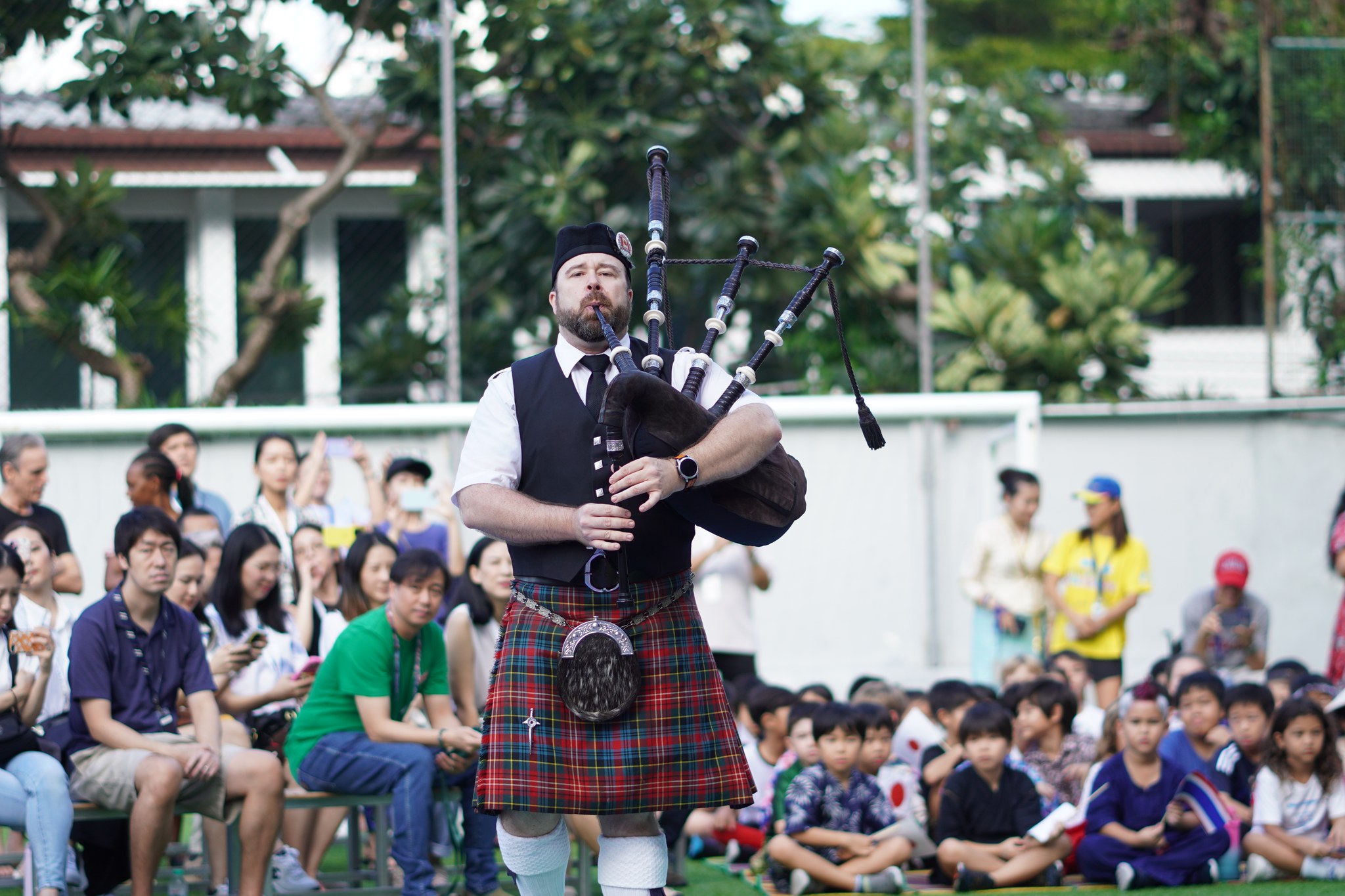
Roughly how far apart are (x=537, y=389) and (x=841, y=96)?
27.4 feet

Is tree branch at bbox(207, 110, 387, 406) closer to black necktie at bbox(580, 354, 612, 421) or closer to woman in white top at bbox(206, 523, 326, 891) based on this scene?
woman in white top at bbox(206, 523, 326, 891)

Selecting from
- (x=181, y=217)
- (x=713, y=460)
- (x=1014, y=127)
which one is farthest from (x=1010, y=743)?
Result: (x=1014, y=127)

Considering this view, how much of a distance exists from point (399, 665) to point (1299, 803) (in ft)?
9.89

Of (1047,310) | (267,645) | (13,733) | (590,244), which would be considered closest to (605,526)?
(590,244)

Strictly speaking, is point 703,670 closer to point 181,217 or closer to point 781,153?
point 781,153

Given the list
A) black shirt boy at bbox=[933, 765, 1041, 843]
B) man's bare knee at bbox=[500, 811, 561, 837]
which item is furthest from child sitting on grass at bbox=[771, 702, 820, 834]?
man's bare knee at bbox=[500, 811, 561, 837]

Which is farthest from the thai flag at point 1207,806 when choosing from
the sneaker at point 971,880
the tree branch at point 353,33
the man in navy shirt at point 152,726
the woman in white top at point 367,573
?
the tree branch at point 353,33

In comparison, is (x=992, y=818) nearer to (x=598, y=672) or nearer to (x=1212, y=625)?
(x=1212, y=625)

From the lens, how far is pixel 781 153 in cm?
913

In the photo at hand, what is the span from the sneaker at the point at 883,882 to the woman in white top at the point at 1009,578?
1.99m

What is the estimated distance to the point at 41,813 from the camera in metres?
4.07

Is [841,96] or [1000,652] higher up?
[841,96]

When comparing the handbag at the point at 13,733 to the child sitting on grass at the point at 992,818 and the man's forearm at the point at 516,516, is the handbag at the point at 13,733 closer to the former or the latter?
the man's forearm at the point at 516,516

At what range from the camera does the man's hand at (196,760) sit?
415 centimetres
